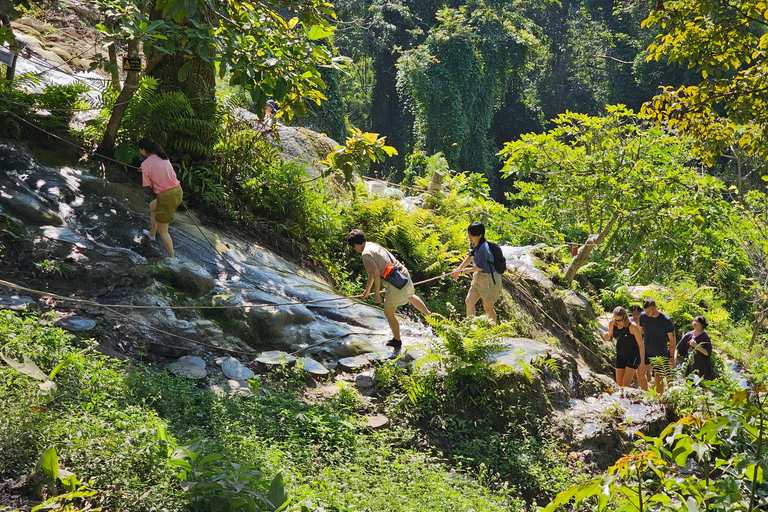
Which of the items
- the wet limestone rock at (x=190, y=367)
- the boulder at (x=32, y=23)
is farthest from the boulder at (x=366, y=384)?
the boulder at (x=32, y=23)

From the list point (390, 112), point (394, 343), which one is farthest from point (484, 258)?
point (390, 112)

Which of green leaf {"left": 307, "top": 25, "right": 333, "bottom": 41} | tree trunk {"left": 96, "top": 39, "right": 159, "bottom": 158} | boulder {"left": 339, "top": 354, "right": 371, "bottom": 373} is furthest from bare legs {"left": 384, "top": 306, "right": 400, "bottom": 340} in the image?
tree trunk {"left": 96, "top": 39, "right": 159, "bottom": 158}

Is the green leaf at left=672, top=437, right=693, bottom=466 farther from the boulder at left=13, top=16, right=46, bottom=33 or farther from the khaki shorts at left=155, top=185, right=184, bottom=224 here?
the boulder at left=13, top=16, right=46, bottom=33

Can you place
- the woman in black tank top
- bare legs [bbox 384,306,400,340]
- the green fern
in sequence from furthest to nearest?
the woman in black tank top < the green fern < bare legs [bbox 384,306,400,340]

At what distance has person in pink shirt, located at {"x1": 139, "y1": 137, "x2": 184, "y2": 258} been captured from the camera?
6996 millimetres

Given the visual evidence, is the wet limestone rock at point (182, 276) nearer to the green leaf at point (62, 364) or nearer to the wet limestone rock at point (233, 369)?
the wet limestone rock at point (233, 369)

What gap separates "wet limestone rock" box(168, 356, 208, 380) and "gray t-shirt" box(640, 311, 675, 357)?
5821mm

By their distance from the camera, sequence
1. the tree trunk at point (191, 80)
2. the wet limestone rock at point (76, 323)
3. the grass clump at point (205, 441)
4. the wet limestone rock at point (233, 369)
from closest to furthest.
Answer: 1. the grass clump at point (205, 441)
2. the wet limestone rock at point (76, 323)
3. the wet limestone rock at point (233, 369)
4. the tree trunk at point (191, 80)

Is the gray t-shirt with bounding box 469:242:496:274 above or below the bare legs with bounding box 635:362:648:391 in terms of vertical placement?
above

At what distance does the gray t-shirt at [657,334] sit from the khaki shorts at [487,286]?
230 cm

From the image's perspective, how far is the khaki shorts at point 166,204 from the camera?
23.2ft

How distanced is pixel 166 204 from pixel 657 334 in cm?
646

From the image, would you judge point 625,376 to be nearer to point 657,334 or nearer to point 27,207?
point 657,334

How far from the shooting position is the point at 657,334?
8367mm
